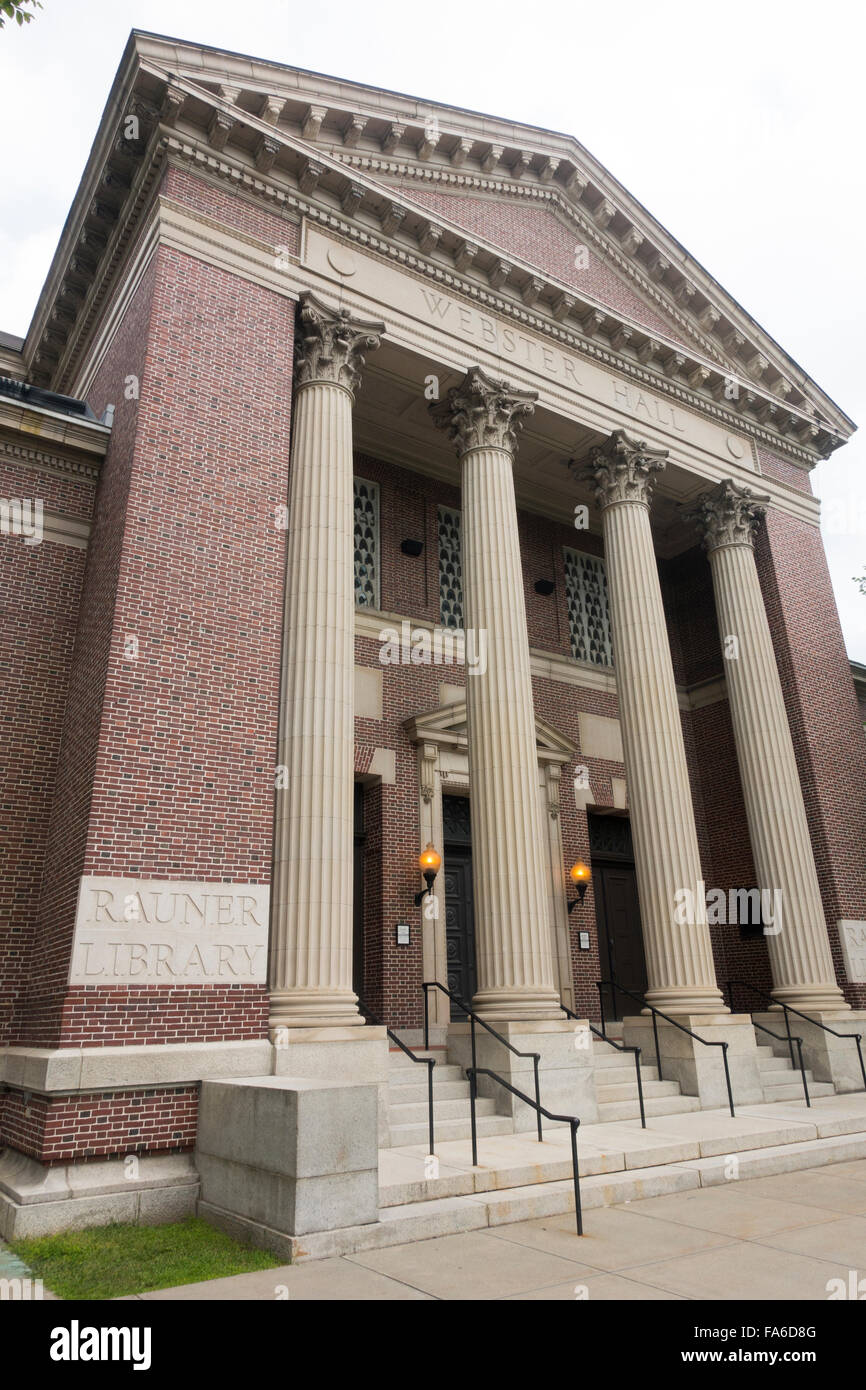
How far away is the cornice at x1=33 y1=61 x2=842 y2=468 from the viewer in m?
12.3

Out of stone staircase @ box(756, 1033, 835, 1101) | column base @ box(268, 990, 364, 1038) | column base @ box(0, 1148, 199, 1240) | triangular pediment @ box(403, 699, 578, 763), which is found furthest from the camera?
triangular pediment @ box(403, 699, 578, 763)

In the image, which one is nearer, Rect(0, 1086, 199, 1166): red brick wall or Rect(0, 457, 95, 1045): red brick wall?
Rect(0, 1086, 199, 1166): red brick wall

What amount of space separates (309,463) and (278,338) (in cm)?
Result: 181

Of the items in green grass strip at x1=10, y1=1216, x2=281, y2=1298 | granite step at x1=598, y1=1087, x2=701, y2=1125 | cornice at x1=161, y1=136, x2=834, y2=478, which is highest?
cornice at x1=161, y1=136, x2=834, y2=478

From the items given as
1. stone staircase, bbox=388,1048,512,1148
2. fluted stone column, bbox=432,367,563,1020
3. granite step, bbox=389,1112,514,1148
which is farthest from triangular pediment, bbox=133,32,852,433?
granite step, bbox=389,1112,514,1148

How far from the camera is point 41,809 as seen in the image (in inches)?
435

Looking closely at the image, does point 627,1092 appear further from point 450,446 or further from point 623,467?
point 450,446

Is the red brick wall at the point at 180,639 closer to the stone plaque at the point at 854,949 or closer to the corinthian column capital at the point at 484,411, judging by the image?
the corinthian column capital at the point at 484,411

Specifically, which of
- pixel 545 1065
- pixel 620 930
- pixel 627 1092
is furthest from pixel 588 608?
pixel 545 1065

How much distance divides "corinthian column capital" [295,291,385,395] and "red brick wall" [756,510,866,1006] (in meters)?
9.64

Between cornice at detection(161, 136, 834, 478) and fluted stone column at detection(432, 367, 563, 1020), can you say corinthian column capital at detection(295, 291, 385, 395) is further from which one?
fluted stone column at detection(432, 367, 563, 1020)

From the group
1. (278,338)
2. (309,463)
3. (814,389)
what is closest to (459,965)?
(309,463)

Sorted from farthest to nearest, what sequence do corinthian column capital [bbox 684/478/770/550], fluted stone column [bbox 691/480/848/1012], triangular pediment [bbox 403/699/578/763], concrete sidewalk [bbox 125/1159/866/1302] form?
corinthian column capital [bbox 684/478/770/550] → triangular pediment [bbox 403/699/578/763] → fluted stone column [bbox 691/480/848/1012] → concrete sidewalk [bbox 125/1159/866/1302]
